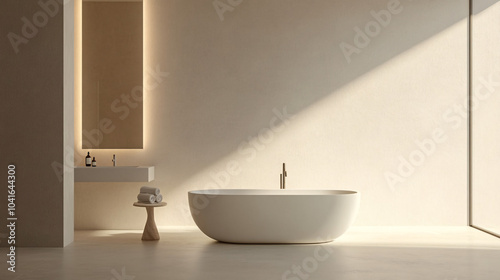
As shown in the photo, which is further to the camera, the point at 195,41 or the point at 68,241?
the point at 195,41

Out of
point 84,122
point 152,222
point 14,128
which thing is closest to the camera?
point 14,128

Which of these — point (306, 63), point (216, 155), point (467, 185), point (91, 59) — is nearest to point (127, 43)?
point (91, 59)

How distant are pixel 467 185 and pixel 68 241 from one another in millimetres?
3799

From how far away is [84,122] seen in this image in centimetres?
570

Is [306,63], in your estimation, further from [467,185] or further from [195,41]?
[467,185]

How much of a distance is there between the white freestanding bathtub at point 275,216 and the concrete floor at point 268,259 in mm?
103

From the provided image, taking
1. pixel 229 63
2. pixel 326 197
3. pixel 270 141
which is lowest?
pixel 326 197

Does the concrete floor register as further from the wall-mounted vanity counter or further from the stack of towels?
the wall-mounted vanity counter
